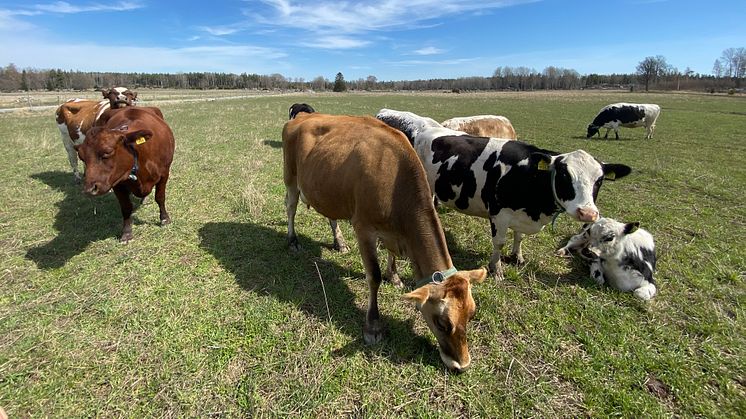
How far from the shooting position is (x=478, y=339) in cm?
380

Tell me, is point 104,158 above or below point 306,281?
above

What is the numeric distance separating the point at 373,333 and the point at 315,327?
66 centimetres

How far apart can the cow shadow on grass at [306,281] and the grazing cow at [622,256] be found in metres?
2.69

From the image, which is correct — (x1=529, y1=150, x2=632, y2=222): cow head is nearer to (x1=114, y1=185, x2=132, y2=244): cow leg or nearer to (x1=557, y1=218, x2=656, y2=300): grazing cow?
(x1=557, y1=218, x2=656, y2=300): grazing cow

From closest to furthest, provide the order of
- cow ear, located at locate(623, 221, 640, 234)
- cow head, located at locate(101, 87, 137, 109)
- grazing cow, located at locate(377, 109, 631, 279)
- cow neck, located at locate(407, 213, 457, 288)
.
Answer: cow neck, located at locate(407, 213, 457, 288)
grazing cow, located at locate(377, 109, 631, 279)
cow ear, located at locate(623, 221, 640, 234)
cow head, located at locate(101, 87, 137, 109)

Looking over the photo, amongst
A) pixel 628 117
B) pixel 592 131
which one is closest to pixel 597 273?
pixel 592 131

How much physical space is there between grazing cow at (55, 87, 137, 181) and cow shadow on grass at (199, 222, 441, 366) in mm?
4839

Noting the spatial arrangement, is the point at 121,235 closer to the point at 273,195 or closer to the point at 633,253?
the point at 273,195

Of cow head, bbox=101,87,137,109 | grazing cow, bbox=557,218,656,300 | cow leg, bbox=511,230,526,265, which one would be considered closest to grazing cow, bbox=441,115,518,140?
cow leg, bbox=511,230,526,265

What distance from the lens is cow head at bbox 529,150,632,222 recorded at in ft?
13.2

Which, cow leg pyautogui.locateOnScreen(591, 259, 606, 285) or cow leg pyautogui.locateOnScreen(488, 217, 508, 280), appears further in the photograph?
cow leg pyautogui.locateOnScreen(488, 217, 508, 280)

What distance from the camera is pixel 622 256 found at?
4.61 m

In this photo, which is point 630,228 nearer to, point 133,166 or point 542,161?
point 542,161

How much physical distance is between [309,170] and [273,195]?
3.95 meters
